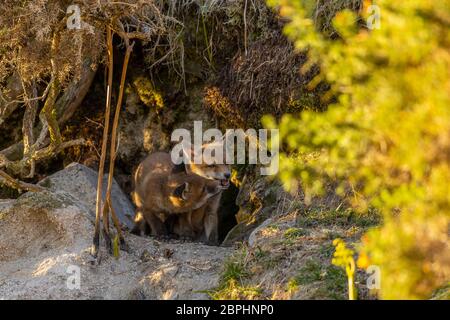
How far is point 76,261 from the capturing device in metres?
6.20

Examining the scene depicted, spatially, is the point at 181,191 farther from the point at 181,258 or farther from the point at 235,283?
the point at 235,283

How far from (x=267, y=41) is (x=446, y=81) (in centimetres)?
457

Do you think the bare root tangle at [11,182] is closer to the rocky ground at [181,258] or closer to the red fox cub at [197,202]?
the rocky ground at [181,258]

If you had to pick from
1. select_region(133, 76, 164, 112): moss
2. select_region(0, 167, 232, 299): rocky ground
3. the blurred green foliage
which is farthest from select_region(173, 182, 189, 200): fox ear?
the blurred green foliage

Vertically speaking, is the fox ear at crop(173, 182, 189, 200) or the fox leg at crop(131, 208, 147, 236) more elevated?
the fox ear at crop(173, 182, 189, 200)

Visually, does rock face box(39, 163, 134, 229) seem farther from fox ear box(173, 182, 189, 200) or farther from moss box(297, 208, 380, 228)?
moss box(297, 208, 380, 228)

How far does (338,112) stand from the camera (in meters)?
3.54

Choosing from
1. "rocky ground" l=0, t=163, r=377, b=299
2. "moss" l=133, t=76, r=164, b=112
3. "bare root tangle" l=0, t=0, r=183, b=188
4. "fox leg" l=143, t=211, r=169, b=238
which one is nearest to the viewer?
"rocky ground" l=0, t=163, r=377, b=299

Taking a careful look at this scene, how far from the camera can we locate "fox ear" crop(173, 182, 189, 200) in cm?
814

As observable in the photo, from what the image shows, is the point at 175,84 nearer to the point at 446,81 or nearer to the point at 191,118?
the point at 191,118

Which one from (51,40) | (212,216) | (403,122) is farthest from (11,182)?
(403,122)

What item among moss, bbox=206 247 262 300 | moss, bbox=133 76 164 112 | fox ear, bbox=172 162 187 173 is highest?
moss, bbox=133 76 164 112
